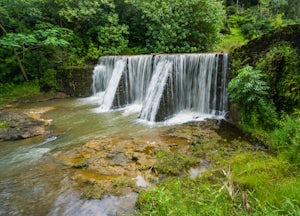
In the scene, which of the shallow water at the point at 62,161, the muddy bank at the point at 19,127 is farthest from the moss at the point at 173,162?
the muddy bank at the point at 19,127

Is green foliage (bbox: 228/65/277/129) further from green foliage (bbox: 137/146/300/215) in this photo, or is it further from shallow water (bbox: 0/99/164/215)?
shallow water (bbox: 0/99/164/215)

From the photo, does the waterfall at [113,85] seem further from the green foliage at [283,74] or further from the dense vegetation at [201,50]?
the green foliage at [283,74]

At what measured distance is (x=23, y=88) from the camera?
11.2m

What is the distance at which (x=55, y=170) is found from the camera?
4281 millimetres

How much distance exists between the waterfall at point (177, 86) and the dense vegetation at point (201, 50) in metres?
0.92

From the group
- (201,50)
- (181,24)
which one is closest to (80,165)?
(181,24)

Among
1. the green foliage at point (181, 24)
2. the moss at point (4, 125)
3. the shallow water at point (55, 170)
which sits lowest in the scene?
the shallow water at point (55, 170)

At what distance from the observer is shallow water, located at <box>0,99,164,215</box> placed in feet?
10.6

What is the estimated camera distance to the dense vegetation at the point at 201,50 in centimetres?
289

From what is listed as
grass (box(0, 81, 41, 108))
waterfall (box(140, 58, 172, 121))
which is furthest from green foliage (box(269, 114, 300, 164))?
grass (box(0, 81, 41, 108))

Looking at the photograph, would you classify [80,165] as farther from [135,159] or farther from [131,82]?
[131,82]

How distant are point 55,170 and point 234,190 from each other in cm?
317

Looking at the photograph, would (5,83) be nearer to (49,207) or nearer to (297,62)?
(49,207)

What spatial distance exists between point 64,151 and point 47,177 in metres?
1.10
